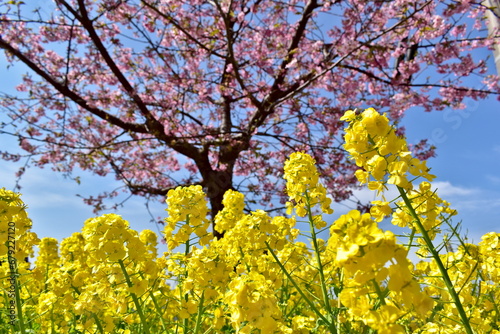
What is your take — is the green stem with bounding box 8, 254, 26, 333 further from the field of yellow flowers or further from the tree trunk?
the tree trunk

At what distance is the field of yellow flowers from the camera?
51.1 inches

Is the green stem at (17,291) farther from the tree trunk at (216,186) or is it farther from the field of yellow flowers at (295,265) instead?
the tree trunk at (216,186)

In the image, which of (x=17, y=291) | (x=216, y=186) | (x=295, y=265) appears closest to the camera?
(x=17, y=291)

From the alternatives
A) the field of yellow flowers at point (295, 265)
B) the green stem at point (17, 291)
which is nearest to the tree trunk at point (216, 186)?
the field of yellow flowers at point (295, 265)

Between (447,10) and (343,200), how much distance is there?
5.35 meters

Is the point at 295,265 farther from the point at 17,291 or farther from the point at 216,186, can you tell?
the point at 216,186

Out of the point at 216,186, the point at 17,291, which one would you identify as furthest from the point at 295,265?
the point at 216,186

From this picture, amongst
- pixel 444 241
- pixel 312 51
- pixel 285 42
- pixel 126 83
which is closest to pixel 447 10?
pixel 312 51

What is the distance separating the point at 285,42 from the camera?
9.93 metres

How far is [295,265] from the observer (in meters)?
3.10

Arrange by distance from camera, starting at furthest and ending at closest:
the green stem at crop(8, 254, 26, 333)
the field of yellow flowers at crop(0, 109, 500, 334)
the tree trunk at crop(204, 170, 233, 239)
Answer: the tree trunk at crop(204, 170, 233, 239)
the green stem at crop(8, 254, 26, 333)
the field of yellow flowers at crop(0, 109, 500, 334)

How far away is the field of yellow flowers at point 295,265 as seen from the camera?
130cm

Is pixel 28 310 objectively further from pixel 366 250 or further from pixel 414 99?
pixel 414 99

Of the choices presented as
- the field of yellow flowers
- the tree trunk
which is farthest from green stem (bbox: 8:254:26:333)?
the tree trunk
